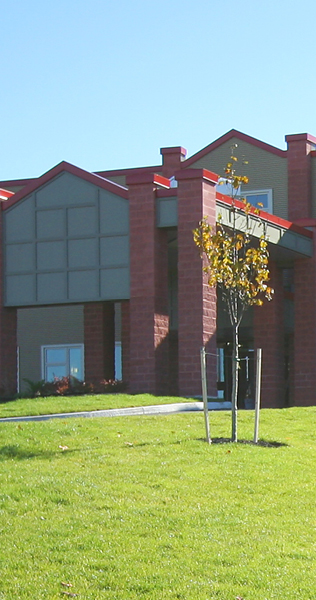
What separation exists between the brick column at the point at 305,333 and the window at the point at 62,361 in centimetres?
1028

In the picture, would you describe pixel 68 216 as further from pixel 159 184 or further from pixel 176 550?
pixel 176 550

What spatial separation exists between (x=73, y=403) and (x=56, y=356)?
56.6 ft

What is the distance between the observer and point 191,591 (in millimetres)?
7992

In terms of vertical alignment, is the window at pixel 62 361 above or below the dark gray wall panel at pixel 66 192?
below

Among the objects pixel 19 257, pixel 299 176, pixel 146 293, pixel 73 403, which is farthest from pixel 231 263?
pixel 299 176

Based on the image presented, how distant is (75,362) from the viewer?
39.1 meters

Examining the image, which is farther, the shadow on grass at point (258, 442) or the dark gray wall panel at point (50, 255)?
the dark gray wall panel at point (50, 255)

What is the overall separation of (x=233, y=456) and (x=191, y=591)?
5.81m

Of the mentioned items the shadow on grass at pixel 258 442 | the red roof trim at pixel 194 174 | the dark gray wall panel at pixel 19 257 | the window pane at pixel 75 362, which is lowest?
the shadow on grass at pixel 258 442

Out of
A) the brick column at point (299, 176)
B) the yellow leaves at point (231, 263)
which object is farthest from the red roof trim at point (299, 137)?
the yellow leaves at point (231, 263)

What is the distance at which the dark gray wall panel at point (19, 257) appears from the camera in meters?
28.5

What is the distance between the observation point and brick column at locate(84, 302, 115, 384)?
109 ft

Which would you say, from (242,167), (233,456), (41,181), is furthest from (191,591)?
(242,167)

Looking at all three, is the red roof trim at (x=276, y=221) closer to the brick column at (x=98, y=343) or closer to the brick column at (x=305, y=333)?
the brick column at (x=305, y=333)
